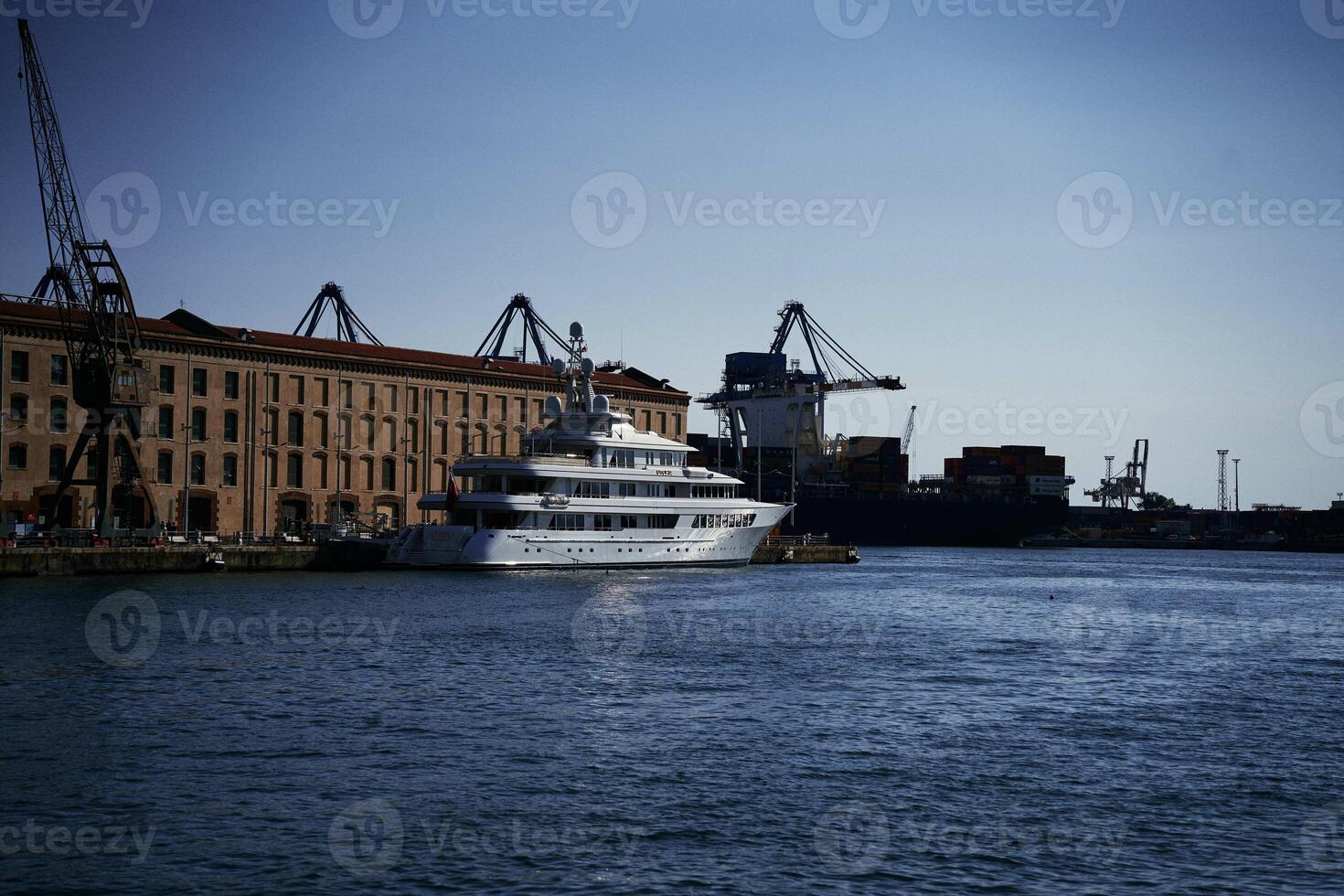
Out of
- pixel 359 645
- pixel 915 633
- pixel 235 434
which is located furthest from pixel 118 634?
pixel 235 434

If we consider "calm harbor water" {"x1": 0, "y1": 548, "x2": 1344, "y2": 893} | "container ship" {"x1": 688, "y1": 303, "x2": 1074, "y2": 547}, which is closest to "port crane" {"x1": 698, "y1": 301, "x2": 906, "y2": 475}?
"container ship" {"x1": 688, "y1": 303, "x2": 1074, "y2": 547}

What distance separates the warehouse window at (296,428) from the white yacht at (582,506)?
53.0ft

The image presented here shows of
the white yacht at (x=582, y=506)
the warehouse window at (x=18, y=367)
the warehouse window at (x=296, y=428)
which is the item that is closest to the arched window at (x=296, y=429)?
the warehouse window at (x=296, y=428)

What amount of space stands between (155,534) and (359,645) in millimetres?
33468

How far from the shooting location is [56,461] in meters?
71.0

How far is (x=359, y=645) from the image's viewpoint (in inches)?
1377

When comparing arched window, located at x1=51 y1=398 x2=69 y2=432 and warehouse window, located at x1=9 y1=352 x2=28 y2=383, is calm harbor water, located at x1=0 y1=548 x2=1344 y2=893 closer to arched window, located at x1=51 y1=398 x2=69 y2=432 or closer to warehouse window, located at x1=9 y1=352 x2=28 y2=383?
arched window, located at x1=51 y1=398 x2=69 y2=432

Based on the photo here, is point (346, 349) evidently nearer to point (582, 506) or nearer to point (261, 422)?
point (261, 422)

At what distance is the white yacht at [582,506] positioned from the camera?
64750 mm

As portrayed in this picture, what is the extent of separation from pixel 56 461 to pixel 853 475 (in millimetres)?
105181

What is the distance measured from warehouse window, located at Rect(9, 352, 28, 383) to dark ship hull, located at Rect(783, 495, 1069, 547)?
8163cm

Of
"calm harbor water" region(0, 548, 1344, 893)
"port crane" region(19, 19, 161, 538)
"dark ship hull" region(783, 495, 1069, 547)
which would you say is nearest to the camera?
"calm harbor water" region(0, 548, 1344, 893)

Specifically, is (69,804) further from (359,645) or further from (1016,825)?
(359,645)

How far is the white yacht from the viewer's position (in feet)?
212
